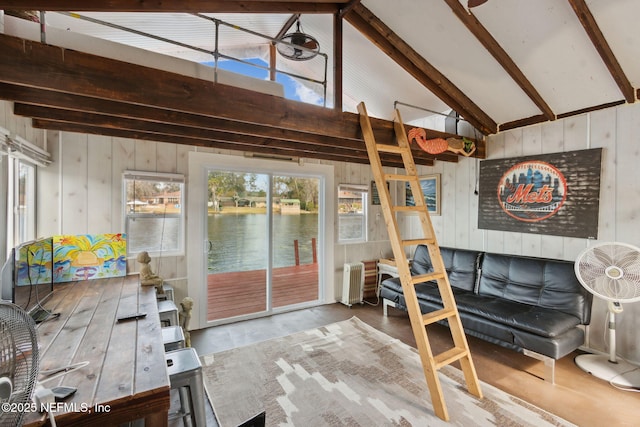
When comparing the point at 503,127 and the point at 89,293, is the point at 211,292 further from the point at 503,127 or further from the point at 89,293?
the point at 503,127

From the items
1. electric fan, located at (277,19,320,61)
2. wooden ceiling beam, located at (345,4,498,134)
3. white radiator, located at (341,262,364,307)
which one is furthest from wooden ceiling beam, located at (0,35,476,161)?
white radiator, located at (341,262,364,307)

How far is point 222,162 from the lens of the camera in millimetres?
3641

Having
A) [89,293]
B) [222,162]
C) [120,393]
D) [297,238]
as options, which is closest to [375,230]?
[297,238]

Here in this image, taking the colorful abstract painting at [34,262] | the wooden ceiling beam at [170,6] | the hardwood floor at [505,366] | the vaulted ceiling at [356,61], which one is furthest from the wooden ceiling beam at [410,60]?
the colorful abstract painting at [34,262]

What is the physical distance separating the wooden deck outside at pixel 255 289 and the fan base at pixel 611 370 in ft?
10.2

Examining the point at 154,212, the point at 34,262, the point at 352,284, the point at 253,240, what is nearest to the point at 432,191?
the point at 352,284

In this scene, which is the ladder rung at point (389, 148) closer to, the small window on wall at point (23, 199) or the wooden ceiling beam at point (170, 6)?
the wooden ceiling beam at point (170, 6)

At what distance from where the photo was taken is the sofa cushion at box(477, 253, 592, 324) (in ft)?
8.95

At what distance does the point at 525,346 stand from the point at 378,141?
7.36ft

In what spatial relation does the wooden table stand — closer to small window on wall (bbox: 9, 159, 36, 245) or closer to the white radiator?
small window on wall (bbox: 9, 159, 36, 245)

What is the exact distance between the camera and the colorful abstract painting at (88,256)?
2.66 metres

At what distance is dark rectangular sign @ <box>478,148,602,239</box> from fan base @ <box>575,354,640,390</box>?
1165 mm

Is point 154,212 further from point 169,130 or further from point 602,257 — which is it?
point 602,257

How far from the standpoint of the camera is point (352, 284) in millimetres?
4449
